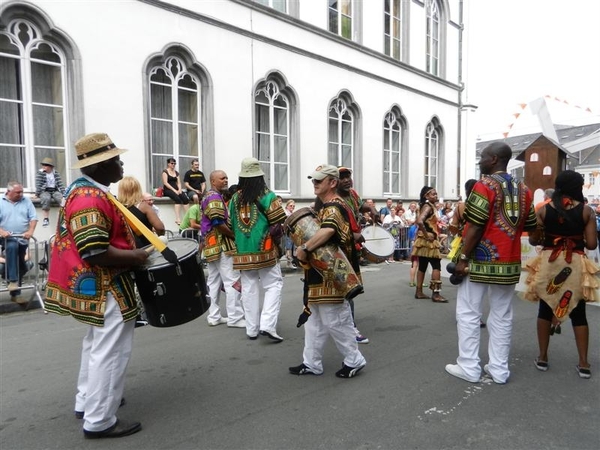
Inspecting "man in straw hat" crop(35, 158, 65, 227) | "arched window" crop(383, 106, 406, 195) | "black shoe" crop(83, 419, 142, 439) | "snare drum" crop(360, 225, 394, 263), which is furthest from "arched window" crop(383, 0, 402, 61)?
"black shoe" crop(83, 419, 142, 439)

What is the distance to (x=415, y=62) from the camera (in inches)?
739

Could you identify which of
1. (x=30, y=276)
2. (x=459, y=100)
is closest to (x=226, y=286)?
(x=30, y=276)

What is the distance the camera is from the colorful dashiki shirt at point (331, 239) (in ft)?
11.8

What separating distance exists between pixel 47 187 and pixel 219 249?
16.2ft

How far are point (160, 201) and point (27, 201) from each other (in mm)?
3478

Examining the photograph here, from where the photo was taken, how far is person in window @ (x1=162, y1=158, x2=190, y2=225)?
34.5 ft

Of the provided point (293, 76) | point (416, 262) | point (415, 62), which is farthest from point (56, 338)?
point (415, 62)

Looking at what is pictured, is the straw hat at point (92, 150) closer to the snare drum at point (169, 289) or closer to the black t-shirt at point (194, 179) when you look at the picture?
the snare drum at point (169, 289)

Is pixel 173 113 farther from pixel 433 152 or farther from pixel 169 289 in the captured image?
pixel 433 152

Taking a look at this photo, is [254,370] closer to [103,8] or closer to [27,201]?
[27,201]

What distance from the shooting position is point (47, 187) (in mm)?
8586

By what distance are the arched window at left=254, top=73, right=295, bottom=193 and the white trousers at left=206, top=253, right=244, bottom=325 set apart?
294 inches

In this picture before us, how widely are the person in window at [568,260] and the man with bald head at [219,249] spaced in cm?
317

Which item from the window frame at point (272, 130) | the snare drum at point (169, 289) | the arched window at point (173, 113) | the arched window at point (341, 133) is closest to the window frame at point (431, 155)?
the arched window at point (341, 133)
